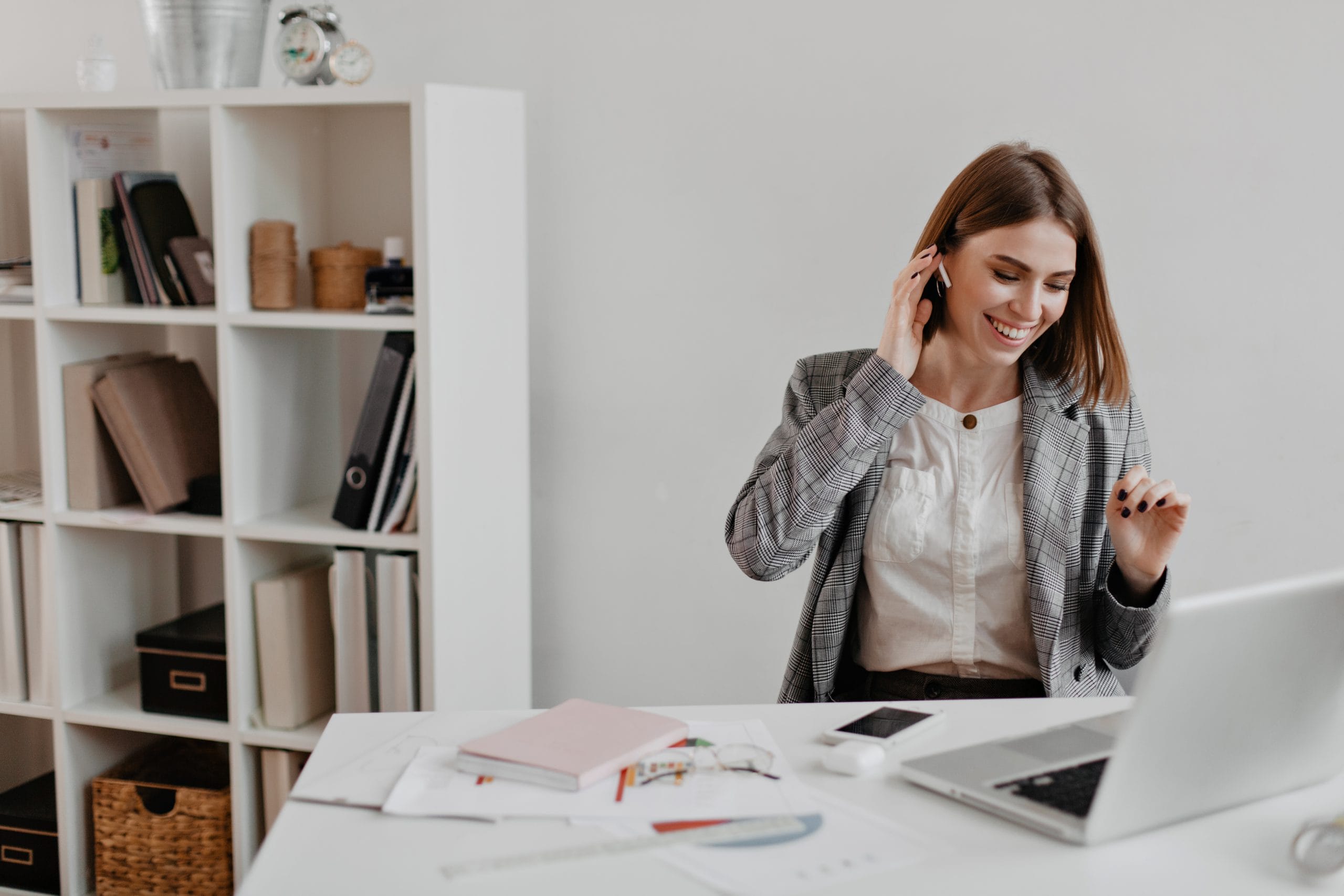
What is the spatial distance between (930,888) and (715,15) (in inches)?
71.0

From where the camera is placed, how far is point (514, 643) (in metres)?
2.47

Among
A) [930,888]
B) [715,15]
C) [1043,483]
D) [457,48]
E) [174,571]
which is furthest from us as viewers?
[174,571]

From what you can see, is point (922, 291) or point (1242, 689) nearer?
point (1242, 689)

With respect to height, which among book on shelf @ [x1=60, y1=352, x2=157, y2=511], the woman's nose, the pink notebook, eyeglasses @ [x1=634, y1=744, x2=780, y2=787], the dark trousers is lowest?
the dark trousers

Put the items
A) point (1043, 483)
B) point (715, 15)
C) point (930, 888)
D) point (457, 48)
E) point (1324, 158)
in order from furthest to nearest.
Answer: point (457, 48)
point (715, 15)
point (1324, 158)
point (1043, 483)
point (930, 888)

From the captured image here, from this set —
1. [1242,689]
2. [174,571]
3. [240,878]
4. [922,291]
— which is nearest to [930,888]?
[1242,689]

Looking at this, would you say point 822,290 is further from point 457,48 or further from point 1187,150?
point 457,48

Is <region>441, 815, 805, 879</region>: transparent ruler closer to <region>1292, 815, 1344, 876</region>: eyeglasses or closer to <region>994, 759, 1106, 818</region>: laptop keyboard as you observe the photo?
<region>994, 759, 1106, 818</region>: laptop keyboard

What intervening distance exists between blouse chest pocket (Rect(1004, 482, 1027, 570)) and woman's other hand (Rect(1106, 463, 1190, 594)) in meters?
0.13

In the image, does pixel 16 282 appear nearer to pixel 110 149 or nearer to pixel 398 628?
pixel 110 149

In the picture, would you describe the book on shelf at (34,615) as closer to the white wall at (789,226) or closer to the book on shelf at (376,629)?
the book on shelf at (376,629)

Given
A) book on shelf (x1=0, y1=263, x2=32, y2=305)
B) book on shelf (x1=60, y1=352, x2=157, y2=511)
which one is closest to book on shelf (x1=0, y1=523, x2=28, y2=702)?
book on shelf (x1=60, y1=352, x2=157, y2=511)

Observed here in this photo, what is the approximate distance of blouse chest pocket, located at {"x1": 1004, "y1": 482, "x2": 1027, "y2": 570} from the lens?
1.76 meters

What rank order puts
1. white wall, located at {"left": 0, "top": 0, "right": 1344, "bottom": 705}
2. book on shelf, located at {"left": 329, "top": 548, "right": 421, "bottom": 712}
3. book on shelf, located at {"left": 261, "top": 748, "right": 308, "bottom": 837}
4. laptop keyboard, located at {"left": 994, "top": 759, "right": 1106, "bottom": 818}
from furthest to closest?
book on shelf, located at {"left": 261, "top": 748, "right": 308, "bottom": 837}
book on shelf, located at {"left": 329, "top": 548, "right": 421, "bottom": 712}
white wall, located at {"left": 0, "top": 0, "right": 1344, "bottom": 705}
laptop keyboard, located at {"left": 994, "top": 759, "right": 1106, "bottom": 818}
